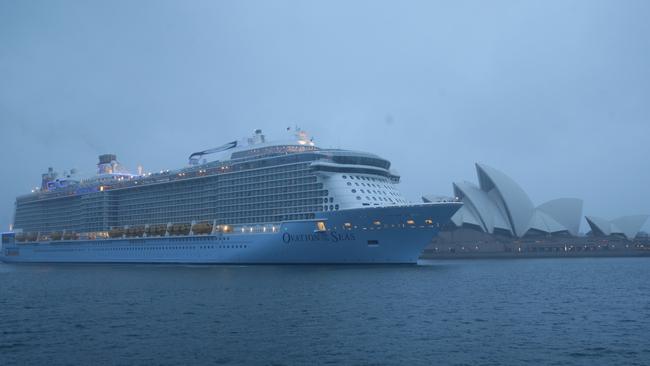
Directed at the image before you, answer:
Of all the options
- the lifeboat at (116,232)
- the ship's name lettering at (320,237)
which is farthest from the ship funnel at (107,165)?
A: the ship's name lettering at (320,237)

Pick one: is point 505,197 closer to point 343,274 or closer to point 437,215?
point 437,215

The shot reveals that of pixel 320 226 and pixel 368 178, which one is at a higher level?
pixel 368 178

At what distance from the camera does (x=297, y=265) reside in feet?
151

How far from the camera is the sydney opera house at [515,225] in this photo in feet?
309

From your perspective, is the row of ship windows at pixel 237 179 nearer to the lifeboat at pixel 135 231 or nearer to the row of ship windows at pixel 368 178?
the row of ship windows at pixel 368 178

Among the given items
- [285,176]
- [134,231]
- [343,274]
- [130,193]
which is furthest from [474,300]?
[130,193]

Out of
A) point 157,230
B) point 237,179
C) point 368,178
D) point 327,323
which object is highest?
point 237,179

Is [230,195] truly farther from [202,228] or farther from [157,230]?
[157,230]

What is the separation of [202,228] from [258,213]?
6.35 meters

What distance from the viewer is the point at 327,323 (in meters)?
21.6

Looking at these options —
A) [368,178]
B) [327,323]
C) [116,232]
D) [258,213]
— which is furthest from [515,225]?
[327,323]

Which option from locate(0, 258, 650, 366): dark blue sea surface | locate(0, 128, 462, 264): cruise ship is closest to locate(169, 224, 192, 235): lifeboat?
locate(0, 128, 462, 264): cruise ship

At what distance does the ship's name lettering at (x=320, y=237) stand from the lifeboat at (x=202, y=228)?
1004 cm

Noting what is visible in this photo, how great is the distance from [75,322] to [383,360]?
13.2 metres
